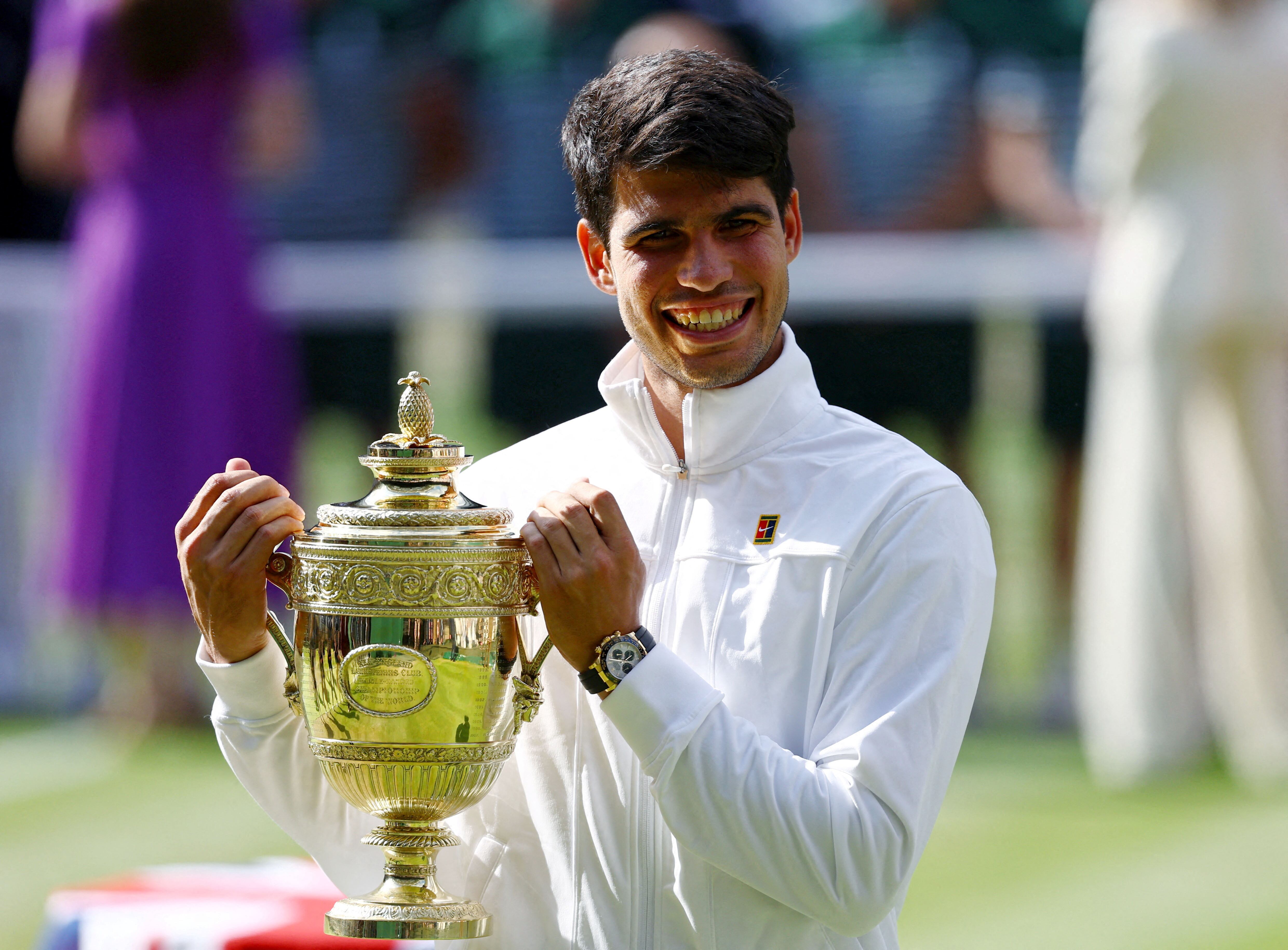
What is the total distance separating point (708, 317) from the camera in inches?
85.0

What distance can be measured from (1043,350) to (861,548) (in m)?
5.19

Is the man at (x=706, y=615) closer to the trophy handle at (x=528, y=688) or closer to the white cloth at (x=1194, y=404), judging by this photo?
the trophy handle at (x=528, y=688)

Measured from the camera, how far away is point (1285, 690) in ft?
19.2

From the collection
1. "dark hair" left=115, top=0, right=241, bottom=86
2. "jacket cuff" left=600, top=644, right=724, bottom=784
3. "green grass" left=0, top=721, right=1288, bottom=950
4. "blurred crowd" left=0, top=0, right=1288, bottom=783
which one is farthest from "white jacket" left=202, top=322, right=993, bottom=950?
"dark hair" left=115, top=0, right=241, bottom=86

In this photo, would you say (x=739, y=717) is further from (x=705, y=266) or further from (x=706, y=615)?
(x=705, y=266)

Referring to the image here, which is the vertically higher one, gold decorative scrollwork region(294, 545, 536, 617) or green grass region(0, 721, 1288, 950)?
gold decorative scrollwork region(294, 545, 536, 617)

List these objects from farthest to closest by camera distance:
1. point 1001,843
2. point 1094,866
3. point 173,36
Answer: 1. point 173,36
2. point 1001,843
3. point 1094,866

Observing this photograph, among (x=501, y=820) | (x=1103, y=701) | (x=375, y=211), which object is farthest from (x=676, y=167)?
(x=375, y=211)

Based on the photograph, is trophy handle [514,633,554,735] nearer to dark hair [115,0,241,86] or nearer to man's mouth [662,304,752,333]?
man's mouth [662,304,752,333]

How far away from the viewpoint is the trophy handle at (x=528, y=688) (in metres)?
2.09

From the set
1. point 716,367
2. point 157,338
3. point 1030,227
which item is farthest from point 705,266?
point 1030,227

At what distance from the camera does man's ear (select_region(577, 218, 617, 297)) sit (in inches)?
91.8

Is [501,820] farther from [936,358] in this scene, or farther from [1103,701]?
[936,358]

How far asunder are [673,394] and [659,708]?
1.54ft
